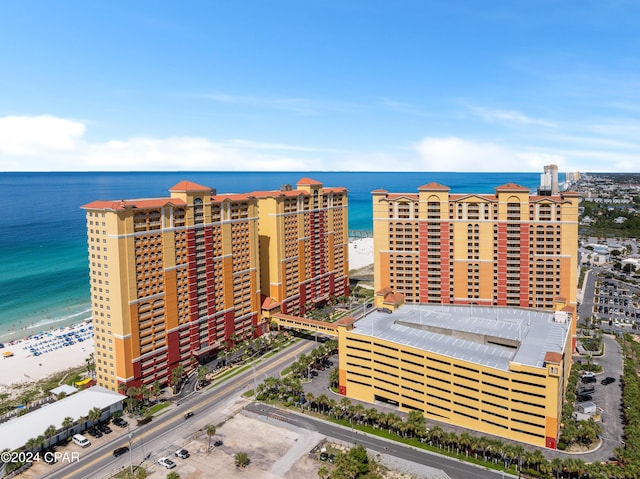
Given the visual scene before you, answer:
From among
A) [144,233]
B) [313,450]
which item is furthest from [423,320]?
[144,233]

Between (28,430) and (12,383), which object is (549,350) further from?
(12,383)

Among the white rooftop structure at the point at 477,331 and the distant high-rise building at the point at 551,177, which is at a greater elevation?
the distant high-rise building at the point at 551,177

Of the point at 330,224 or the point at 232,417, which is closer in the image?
the point at 232,417

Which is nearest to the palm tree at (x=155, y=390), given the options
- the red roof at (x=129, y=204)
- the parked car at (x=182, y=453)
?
the parked car at (x=182, y=453)

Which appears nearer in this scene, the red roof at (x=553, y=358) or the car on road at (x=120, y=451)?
the red roof at (x=553, y=358)

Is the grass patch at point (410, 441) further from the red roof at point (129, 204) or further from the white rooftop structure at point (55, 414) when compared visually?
the red roof at point (129, 204)

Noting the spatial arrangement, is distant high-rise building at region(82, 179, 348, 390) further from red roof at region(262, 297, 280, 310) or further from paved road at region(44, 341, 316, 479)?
paved road at region(44, 341, 316, 479)

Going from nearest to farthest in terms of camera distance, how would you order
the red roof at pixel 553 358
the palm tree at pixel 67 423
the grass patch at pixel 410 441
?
the grass patch at pixel 410 441 < the red roof at pixel 553 358 < the palm tree at pixel 67 423

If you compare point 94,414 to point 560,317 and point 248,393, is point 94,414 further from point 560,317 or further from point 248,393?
point 560,317
